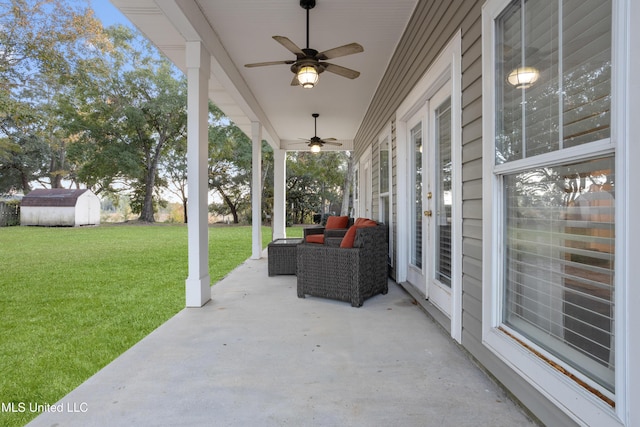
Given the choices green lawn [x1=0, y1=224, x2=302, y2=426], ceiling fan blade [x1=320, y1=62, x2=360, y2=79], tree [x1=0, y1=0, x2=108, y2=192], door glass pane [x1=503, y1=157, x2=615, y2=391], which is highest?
tree [x1=0, y1=0, x2=108, y2=192]

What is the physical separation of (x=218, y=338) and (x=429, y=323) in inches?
63.7

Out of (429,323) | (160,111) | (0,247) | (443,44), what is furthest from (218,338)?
(160,111)

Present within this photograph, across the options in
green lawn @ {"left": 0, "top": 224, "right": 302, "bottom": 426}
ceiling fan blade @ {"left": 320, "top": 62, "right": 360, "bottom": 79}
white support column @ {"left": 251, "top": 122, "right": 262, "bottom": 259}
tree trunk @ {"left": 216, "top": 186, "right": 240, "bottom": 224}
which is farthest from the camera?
tree trunk @ {"left": 216, "top": 186, "right": 240, "bottom": 224}

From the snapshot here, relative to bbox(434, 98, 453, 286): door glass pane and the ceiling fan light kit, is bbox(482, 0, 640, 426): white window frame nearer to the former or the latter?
bbox(434, 98, 453, 286): door glass pane

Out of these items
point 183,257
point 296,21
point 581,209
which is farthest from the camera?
point 183,257

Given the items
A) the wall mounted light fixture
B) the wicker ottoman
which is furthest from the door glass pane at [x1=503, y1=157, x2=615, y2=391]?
the wicker ottoman

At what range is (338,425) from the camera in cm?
150

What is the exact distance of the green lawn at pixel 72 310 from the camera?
2014mm

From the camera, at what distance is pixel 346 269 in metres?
3.32

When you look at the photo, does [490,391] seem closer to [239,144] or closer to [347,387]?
[347,387]

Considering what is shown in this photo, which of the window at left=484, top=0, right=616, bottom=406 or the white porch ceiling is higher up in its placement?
the white porch ceiling

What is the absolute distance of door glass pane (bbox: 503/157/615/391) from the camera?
1.21 m

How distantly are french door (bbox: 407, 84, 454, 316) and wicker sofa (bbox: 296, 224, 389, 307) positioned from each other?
1.49ft

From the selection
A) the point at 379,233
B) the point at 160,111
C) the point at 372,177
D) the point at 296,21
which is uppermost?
the point at 160,111
